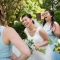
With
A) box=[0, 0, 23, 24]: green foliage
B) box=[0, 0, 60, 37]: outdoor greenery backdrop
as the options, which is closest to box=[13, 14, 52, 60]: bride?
box=[0, 0, 60, 37]: outdoor greenery backdrop

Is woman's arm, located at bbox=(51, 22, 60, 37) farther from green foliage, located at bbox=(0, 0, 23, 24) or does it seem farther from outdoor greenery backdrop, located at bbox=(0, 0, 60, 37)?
green foliage, located at bbox=(0, 0, 23, 24)

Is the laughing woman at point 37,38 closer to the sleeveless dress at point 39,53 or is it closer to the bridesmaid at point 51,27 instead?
the sleeveless dress at point 39,53

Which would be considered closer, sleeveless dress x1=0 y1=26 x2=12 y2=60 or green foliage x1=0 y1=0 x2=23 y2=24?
sleeveless dress x1=0 y1=26 x2=12 y2=60

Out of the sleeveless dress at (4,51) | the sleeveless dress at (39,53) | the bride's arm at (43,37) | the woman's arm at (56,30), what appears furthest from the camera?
the woman's arm at (56,30)

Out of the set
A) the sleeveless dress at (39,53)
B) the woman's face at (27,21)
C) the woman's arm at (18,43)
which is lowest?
the sleeveless dress at (39,53)

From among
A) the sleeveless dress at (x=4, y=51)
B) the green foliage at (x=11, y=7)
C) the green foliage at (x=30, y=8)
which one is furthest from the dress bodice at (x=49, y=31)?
the green foliage at (x=30, y=8)

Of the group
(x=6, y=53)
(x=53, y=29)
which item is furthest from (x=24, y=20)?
(x=6, y=53)

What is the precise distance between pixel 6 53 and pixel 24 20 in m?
2.91

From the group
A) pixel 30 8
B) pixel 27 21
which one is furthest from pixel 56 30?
pixel 30 8

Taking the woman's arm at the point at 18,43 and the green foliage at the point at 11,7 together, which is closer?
the woman's arm at the point at 18,43

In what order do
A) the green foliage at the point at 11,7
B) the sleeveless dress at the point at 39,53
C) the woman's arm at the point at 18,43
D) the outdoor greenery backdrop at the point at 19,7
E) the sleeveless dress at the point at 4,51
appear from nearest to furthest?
the woman's arm at the point at 18,43
the sleeveless dress at the point at 4,51
the sleeveless dress at the point at 39,53
the outdoor greenery backdrop at the point at 19,7
the green foliage at the point at 11,7

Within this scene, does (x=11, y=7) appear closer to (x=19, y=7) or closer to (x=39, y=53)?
(x=19, y=7)

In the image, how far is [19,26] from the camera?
1595cm

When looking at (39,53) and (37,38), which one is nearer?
(37,38)
